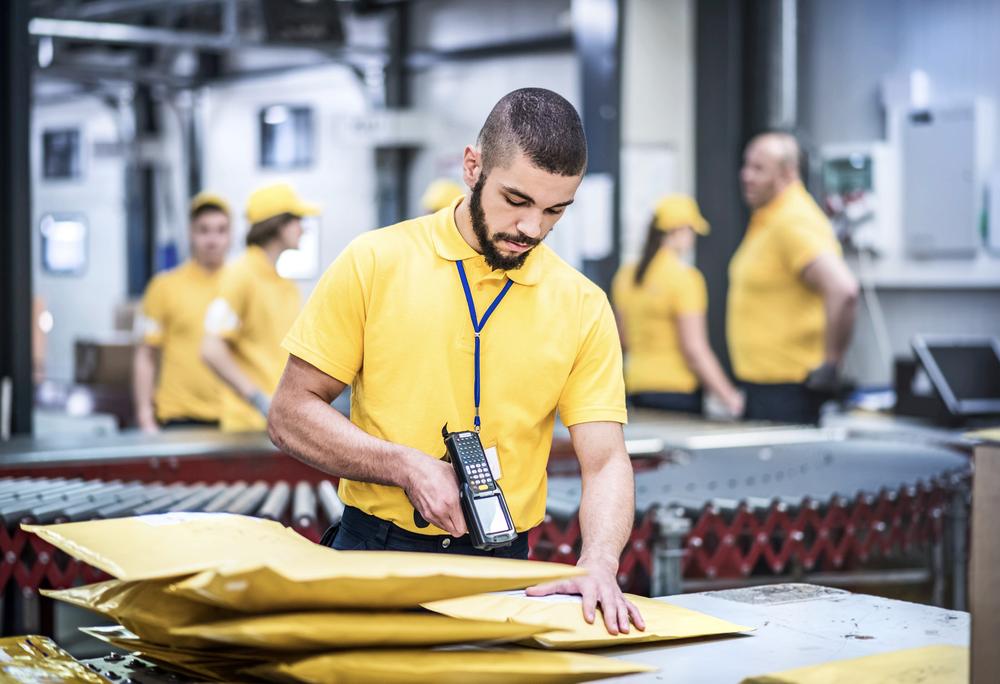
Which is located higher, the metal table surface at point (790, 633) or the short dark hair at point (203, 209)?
the short dark hair at point (203, 209)

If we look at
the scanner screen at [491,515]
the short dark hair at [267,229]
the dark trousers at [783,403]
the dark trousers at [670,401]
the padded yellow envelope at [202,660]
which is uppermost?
the short dark hair at [267,229]

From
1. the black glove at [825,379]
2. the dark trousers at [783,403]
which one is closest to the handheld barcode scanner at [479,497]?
the black glove at [825,379]

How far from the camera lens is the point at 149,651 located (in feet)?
4.72

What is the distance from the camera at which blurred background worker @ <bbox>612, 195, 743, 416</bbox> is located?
573cm

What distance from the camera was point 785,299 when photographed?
484cm

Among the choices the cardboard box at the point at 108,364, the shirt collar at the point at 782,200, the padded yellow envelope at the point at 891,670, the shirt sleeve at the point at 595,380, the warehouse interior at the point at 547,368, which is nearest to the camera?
the padded yellow envelope at the point at 891,670

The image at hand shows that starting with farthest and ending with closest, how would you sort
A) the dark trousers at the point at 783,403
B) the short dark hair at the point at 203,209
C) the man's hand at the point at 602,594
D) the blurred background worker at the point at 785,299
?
the short dark hair at the point at 203,209
the dark trousers at the point at 783,403
the blurred background worker at the point at 785,299
the man's hand at the point at 602,594

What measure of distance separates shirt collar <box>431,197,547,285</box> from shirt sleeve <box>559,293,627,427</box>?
0.40 feet

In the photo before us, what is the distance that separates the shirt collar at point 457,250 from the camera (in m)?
1.95

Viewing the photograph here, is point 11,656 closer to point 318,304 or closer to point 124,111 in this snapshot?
point 318,304

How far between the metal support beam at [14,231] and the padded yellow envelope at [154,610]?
333cm

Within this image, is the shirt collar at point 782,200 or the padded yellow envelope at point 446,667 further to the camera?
the shirt collar at point 782,200

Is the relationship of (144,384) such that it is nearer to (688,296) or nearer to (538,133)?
(688,296)

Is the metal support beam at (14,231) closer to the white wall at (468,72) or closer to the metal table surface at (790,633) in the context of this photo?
the metal table surface at (790,633)
